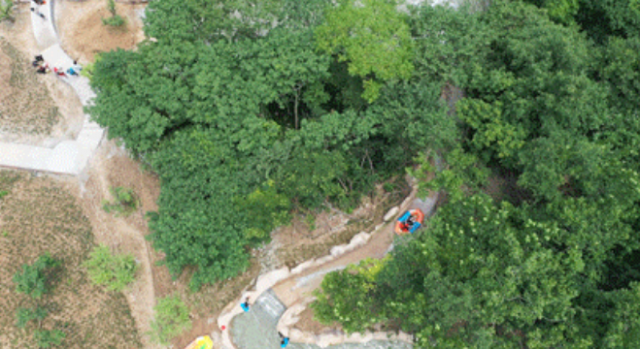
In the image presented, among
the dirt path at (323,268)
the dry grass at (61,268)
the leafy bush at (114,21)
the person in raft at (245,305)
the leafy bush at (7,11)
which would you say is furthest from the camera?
the leafy bush at (7,11)

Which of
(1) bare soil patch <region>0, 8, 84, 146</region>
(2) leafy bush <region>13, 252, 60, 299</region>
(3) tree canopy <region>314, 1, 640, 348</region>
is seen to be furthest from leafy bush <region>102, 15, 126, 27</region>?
(3) tree canopy <region>314, 1, 640, 348</region>

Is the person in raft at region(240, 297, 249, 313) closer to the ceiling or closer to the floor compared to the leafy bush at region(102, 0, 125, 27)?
closer to the floor

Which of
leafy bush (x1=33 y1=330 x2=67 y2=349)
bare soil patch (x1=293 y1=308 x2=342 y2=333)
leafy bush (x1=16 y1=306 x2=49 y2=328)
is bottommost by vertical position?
leafy bush (x1=33 y1=330 x2=67 y2=349)

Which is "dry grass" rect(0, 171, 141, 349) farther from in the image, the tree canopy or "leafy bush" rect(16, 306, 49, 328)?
the tree canopy

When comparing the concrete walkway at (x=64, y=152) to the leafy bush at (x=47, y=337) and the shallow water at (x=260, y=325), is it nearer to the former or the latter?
the leafy bush at (x=47, y=337)

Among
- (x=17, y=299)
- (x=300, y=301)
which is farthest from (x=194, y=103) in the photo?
(x=17, y=299)

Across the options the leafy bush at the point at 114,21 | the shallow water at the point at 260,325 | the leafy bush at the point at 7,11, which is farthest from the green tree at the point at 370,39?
the leafy bush at the point at 7,11

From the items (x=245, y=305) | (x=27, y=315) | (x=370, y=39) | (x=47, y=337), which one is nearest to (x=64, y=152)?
(x=27, y=315)
